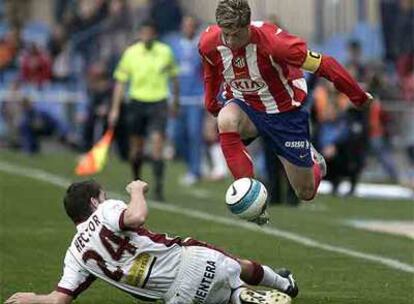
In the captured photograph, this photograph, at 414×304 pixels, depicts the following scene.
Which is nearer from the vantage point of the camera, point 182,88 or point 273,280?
point 273,280

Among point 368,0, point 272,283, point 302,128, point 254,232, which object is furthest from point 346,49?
point 272,283

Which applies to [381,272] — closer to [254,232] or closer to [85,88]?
[254,232]

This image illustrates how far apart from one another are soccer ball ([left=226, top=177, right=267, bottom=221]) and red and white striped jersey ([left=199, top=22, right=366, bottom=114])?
4.02 feet

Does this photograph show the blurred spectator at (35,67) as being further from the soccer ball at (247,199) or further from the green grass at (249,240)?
the soccer ball at (247,199)

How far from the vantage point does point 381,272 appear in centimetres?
1185

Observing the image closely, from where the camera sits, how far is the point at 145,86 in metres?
19.0

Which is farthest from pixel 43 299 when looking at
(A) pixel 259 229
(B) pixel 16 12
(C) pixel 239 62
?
(B) pixel 16 12

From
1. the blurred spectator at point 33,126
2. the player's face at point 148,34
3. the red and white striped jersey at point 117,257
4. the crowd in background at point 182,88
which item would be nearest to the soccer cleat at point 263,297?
the red and white striped jersey at point 117,257

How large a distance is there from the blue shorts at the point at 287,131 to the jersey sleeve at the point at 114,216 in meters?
2.60

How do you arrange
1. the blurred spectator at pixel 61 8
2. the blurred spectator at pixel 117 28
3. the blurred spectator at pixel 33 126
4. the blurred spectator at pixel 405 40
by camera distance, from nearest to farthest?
the blurred spectator at pixel 405 40 → the blurred spectator at pixel 33 126 → the blurred spectator at pixel 117 28 → the blurred spectator at pixel 61 8

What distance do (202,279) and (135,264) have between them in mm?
429

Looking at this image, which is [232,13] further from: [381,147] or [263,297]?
[381,147]

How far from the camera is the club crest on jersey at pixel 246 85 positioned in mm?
11320

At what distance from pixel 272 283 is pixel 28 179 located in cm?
1123
